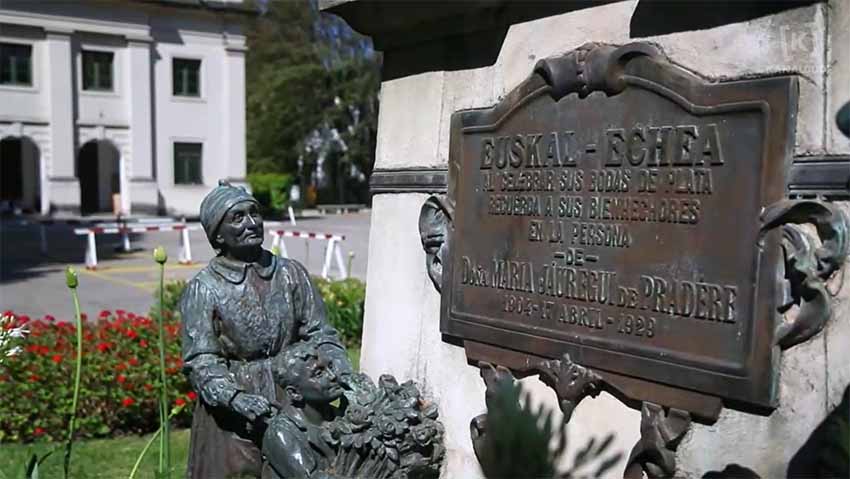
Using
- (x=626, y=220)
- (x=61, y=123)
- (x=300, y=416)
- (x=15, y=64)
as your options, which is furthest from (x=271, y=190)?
(x=626, y=220)

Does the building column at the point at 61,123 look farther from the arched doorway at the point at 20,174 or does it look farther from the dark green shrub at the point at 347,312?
the dark green shrub at the point at 347,312

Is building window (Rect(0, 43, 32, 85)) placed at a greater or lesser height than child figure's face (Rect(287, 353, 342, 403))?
greater

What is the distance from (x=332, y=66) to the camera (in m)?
41.2

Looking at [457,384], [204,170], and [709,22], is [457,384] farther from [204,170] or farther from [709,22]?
[204,170]

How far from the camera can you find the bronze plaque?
9.08 feet

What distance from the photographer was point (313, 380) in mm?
3281

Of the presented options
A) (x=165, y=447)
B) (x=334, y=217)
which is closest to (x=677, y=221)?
(x=165, y=447)

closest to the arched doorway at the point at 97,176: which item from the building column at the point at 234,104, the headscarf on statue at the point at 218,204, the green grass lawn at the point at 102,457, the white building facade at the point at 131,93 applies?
the white building facade at the point at 131,93

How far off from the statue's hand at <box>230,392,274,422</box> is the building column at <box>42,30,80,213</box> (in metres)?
30.5

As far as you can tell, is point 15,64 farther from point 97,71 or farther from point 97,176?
point 97,176

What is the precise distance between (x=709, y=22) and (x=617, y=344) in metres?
1.18

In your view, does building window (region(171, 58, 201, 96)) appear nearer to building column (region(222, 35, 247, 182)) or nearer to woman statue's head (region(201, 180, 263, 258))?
building column (region(222, 35, 247, 182))

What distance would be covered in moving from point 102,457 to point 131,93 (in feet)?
92.2

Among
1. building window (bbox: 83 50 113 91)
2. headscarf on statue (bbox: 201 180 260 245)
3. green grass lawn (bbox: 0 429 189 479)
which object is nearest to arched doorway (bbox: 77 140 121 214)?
building window (bbox: 83 50 113 91)
